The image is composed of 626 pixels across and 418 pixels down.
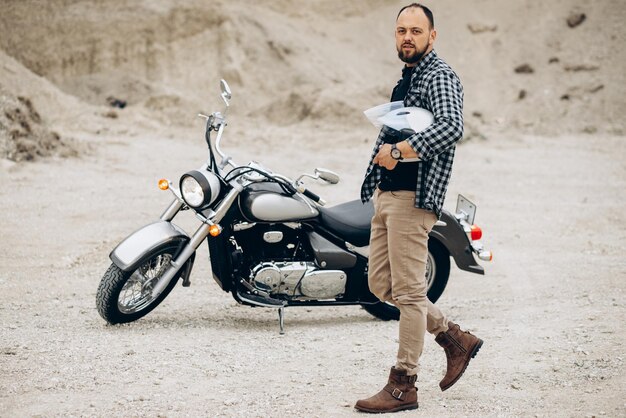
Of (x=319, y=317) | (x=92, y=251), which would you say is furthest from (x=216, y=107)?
(x=319, y=317)

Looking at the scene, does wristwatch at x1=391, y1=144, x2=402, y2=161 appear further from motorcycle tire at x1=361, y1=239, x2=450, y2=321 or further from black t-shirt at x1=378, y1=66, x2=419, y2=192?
motorcycle tire at x1=361, y1=239, x2=450, y2=321

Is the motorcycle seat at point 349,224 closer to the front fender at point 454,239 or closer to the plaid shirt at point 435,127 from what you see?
the front fender at point 454,239

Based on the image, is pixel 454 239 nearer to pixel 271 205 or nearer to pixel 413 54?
pixel 271 205

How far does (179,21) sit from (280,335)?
19083 millimetres

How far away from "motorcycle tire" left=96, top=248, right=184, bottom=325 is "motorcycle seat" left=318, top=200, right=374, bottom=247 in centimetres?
109

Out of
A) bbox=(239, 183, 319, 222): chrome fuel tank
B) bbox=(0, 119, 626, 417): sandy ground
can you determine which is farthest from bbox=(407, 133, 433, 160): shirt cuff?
bbox=(239, 183, 319, 222): chrome fuel tank

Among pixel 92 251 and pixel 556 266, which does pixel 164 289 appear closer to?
pixel 92 251

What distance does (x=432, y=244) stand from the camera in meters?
6.79

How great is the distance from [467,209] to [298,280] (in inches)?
58.3

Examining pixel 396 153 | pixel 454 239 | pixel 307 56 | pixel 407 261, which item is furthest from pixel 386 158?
pixel 307 56

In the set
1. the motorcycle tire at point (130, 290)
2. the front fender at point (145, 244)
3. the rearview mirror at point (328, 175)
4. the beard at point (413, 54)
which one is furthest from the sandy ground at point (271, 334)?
the beard at point (413, 54)

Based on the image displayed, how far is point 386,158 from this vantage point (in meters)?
4.38

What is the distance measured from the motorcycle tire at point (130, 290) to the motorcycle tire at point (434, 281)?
152 cm

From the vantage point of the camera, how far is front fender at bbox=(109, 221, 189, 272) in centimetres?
601
